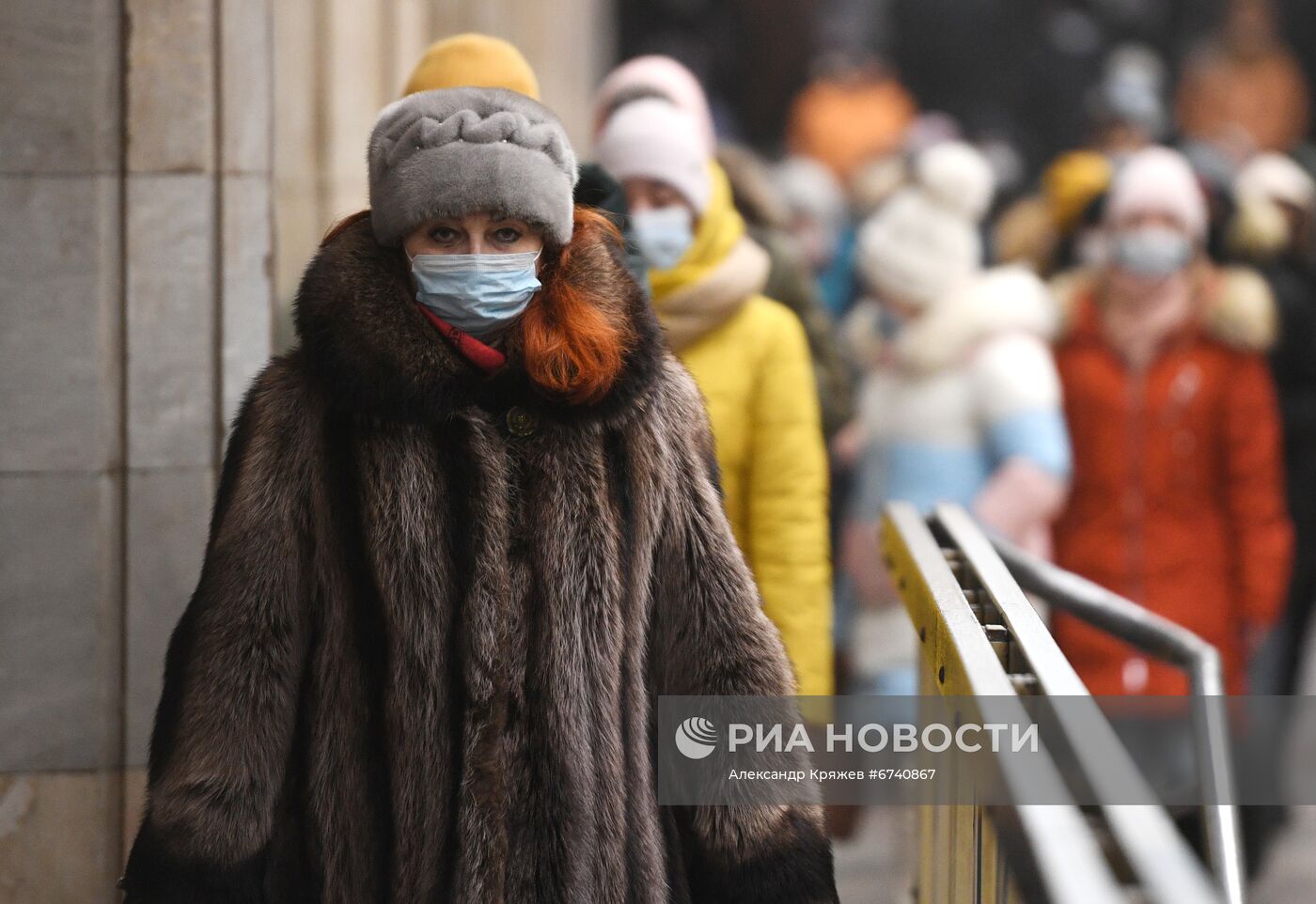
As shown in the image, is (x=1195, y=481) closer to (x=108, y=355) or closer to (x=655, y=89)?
(x=655, y=89)

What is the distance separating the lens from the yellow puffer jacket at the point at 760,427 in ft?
14.9

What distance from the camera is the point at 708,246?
465 cm

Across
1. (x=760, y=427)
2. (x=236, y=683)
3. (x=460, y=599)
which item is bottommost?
(x=236, y=683)

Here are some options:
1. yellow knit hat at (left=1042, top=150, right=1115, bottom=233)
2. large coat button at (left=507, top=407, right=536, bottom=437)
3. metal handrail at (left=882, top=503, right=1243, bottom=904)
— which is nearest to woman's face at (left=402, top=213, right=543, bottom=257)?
large coat button at (left=507, top=407, right=536, bottom=437)

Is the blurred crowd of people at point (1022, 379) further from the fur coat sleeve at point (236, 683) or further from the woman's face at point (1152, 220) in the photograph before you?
the fur coat sleeve at point (236, 683)

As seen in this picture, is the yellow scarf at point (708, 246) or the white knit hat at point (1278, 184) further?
the white knit hat at point (1278, 184)

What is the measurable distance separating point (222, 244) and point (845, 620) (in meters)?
3.62

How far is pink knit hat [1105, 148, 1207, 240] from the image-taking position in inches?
248

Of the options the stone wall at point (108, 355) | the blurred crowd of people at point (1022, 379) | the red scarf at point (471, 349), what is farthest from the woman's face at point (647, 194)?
the red scarf at point (471, 349)

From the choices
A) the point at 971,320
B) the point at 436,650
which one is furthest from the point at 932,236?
the point at 436,650

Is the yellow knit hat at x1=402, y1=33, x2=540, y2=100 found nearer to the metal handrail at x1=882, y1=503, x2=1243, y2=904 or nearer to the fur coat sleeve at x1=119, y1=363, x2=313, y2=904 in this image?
the metal handrail at x1=882, y1=503, x2=1243, y2=904

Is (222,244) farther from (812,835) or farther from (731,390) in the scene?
(812,835)

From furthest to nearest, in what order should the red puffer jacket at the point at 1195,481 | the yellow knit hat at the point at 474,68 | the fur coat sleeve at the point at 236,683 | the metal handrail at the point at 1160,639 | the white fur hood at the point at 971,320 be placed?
the red puffer jacket at the point at 1195,481, the white fur hood at the point at 971,320, the yellow knit hat at the point at 474,68, the metal handrail at the point at 1160,639, the fur coat sleeve at the point at 236,683

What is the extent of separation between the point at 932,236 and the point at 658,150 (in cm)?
195
